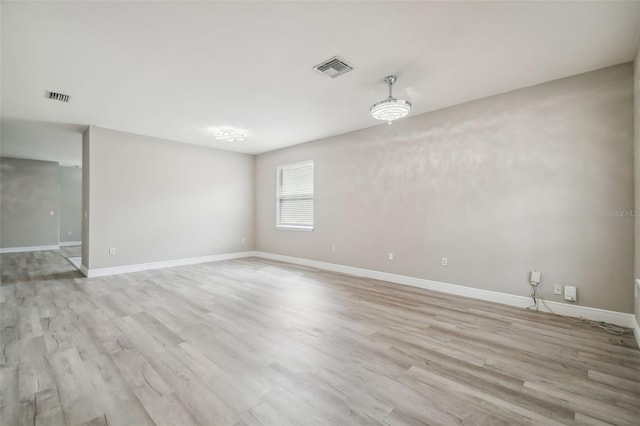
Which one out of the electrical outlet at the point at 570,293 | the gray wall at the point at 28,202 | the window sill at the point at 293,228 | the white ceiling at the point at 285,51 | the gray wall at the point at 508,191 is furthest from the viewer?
the gray wall at the point at 28,202

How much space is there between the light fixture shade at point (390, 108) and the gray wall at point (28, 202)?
10122 millimetres

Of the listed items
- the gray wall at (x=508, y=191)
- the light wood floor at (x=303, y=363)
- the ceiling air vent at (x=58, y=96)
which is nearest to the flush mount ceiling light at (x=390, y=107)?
the gray wall at (x=508, y=191)

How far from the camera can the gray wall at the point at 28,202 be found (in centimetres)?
757

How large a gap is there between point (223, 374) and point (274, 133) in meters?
4.30

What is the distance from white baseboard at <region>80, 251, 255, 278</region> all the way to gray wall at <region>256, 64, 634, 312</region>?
311cm

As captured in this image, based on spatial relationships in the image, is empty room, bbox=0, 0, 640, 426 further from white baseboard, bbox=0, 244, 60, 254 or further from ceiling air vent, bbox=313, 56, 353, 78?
white baseboard, bbox=0, 244, 60, 254

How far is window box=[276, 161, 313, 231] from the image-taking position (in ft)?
19.9

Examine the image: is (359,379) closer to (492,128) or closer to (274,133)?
(492,128)

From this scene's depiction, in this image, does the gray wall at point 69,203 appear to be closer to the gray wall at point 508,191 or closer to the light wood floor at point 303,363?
the light wood floor at point 303,363

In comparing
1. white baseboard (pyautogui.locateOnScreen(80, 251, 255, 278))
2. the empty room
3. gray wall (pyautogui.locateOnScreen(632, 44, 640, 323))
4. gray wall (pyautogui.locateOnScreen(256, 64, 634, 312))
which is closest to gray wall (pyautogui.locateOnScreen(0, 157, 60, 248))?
the empty room

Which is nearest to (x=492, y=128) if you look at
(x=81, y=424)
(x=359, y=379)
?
(x=359, y=379)

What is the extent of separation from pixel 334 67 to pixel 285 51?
549mm

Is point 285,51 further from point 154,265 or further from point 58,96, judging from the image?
point 154,265

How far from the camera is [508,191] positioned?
3.42m
